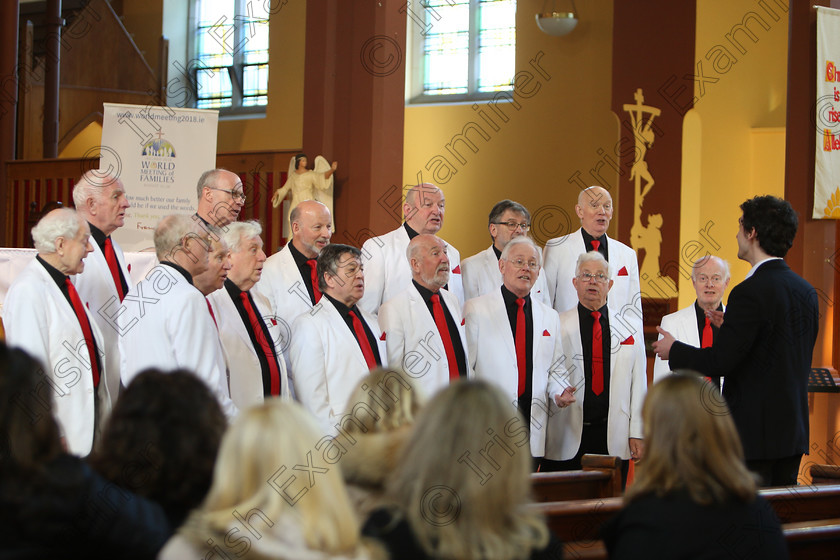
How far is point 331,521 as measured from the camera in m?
1.71

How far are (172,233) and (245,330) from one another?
1.96 feet

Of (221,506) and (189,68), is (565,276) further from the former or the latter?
(189,68)

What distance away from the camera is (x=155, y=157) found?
8211 mm

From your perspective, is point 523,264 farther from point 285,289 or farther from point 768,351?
point 768,351

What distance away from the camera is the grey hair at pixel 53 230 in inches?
152

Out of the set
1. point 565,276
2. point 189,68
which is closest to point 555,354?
point 565,276

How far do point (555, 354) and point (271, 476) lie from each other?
352 cm

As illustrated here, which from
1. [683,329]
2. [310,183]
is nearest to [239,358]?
[683,329]

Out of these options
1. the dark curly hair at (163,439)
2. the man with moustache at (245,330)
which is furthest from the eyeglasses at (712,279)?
the dark curly hair at (163,439)

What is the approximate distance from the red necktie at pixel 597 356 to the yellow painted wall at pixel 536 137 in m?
6.67

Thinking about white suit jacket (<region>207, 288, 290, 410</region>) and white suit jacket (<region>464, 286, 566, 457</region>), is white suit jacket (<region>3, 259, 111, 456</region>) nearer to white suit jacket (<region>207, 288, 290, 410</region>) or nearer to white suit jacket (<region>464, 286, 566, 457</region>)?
white suit jacket (<region>207, 288, 290, 410</region>)

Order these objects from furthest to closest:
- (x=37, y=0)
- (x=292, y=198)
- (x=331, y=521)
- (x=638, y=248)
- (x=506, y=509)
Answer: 1. (x=37, y=0)
2. (x=638, y=248)
3. (x=292, y=198)
4. (x=506, y=509)
5. (x=331, y=521)

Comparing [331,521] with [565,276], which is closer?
[331,521]

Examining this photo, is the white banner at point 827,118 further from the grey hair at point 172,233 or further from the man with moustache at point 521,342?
the grey hair at point 172,233
